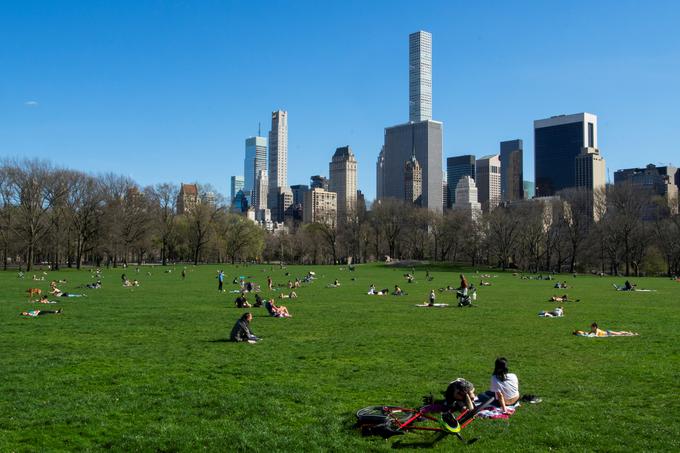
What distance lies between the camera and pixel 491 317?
89.2 ft

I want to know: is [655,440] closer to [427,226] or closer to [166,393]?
[166,393]

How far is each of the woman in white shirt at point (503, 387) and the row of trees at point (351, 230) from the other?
256ft

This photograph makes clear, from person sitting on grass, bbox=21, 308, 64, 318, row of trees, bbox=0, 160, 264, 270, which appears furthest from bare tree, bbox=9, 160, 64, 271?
person sitting on grass, bbox=21, 308, 64, 318

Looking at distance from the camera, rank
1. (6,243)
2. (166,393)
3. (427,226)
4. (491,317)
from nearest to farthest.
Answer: (166,393) < (491,317) < (6,243) < (427,226)

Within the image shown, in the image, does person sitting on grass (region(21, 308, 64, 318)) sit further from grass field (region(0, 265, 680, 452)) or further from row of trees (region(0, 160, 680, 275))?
row of trees (region(0, 160, 680, 275))

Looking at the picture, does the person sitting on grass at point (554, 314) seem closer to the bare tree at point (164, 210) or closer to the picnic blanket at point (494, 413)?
the picnic blanket at point (494, 413)

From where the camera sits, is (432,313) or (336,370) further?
(432,313)

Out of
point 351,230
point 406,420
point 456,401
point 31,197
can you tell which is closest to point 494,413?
point 456,401

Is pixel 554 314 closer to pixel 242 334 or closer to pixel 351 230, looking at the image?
pixel 242 334

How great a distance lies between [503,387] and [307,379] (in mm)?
4538

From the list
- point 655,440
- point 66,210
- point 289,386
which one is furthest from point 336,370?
point 66,210

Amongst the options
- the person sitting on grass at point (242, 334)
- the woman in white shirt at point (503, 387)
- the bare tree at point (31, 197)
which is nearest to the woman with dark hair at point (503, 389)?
the woman in white shirt at point (503, 387)

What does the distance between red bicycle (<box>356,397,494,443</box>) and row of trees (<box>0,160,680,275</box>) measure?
77.8 m

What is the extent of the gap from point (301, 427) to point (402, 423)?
176cm
